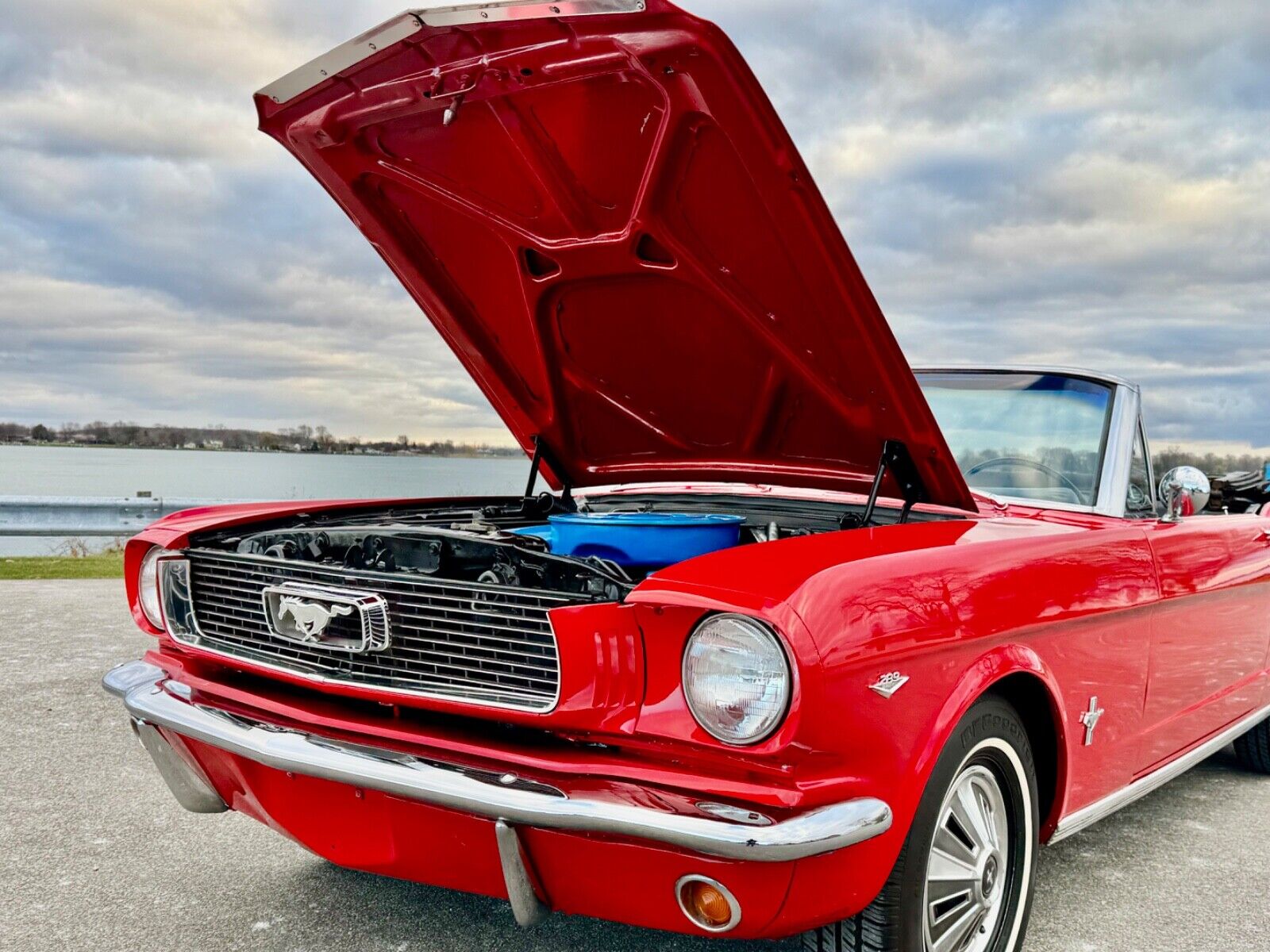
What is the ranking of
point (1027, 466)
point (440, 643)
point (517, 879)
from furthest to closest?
point (1027, 466)
point (440, 643)
point (517, 879)

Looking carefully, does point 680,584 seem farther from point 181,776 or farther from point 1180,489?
point 1180,489

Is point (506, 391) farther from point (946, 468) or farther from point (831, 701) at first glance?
point (831, 701)

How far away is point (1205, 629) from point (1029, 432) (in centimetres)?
77

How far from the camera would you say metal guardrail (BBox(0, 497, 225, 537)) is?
32.7 feet

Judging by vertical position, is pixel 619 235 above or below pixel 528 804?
above

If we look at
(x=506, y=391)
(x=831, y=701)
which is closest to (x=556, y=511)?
(x=506, y=391)

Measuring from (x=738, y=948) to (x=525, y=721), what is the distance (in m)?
0.83

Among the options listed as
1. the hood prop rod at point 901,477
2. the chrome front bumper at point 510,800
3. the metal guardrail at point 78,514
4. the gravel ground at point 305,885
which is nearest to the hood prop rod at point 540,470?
the hood prop rod at point 901,477

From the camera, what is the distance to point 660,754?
70.9 inches

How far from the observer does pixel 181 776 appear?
2.47 meters

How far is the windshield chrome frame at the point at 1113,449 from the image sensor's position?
2.89 metres

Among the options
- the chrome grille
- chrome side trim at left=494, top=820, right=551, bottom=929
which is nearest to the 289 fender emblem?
the chrome grille

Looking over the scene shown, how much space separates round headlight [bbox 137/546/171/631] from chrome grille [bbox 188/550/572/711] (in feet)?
1.22

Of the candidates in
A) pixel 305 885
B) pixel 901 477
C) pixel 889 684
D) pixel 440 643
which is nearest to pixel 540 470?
pixel 901 477
